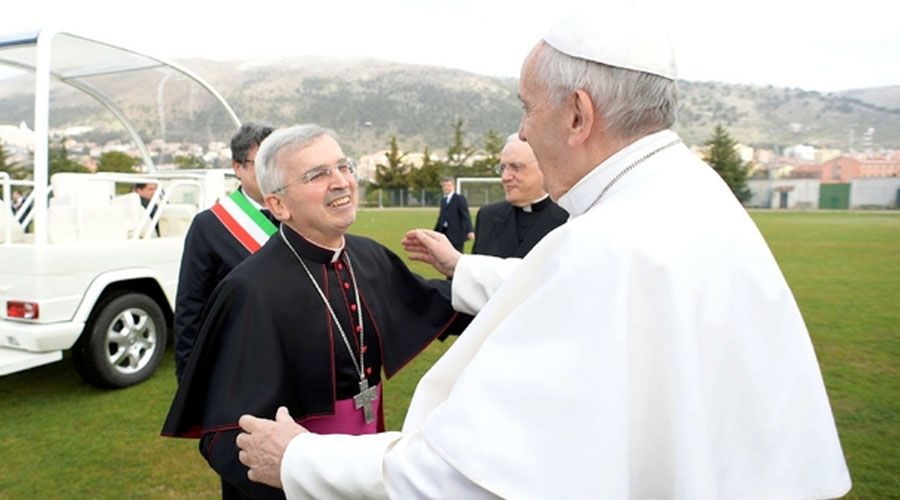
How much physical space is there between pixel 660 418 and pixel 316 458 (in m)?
0.70

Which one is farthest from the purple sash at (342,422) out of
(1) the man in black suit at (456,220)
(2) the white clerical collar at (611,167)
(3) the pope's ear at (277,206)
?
(1) the man in black suit at (456,220)

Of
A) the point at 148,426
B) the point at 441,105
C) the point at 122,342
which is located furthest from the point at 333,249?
the point at 441,105

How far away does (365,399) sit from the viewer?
2.29 metres

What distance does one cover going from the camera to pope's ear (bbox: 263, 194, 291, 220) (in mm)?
2316

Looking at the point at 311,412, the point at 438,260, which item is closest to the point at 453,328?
the point at 438,260

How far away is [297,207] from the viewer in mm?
2295

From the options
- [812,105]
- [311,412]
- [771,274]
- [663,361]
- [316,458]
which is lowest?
[311,412]

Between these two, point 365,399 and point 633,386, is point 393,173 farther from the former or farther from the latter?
point 633,386

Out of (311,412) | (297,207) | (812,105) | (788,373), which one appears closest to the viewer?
(788,373)

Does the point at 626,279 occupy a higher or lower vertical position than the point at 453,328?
higher

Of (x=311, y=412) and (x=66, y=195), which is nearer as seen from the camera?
(x=311, y=412)

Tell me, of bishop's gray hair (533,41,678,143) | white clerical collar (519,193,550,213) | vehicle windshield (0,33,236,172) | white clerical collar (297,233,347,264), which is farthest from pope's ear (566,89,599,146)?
vehicle windshield (0,33,236,172)

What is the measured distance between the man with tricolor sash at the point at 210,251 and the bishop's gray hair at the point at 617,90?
243 cm

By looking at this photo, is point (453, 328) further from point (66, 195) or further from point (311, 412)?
point (66, 195)
